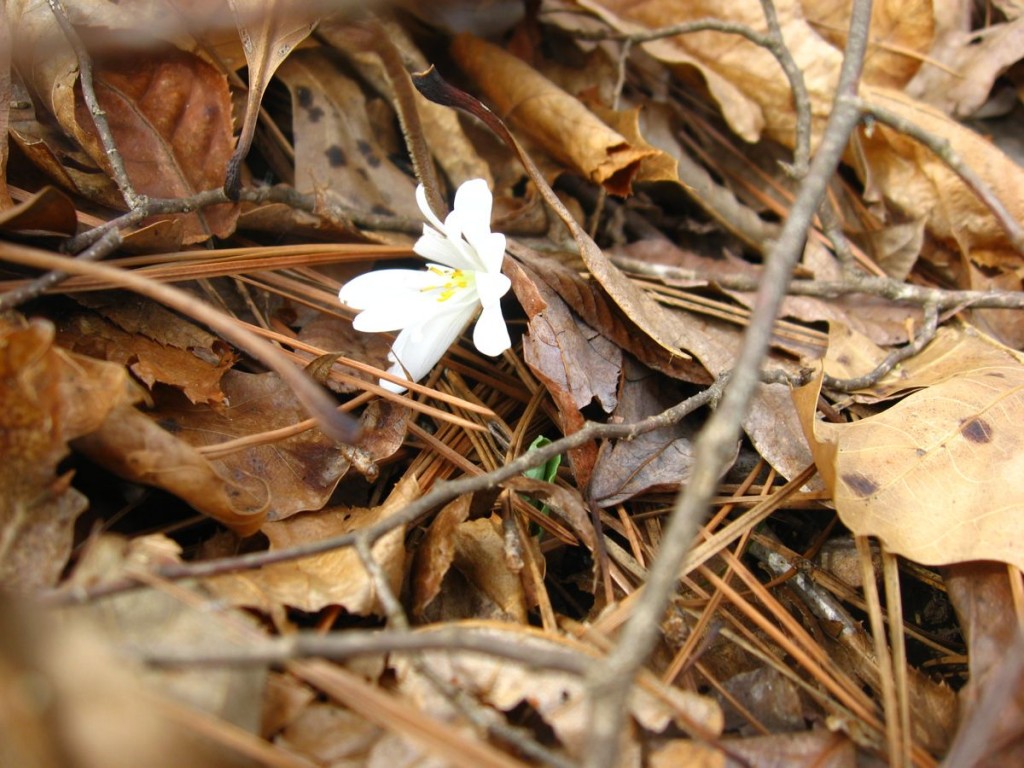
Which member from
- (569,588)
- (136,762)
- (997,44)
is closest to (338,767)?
(136,762)

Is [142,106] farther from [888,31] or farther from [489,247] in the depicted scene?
[888,31]

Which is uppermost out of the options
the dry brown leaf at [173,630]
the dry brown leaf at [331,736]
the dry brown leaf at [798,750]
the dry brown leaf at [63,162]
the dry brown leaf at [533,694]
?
the dry brown leaf at [63,162]

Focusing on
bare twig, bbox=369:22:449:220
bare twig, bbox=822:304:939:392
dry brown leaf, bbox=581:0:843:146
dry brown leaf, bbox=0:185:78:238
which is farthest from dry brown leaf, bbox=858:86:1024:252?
dry brown leaf, bbox=0:185:78:238

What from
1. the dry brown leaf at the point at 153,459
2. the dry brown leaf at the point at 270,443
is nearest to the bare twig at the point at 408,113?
the dry brown leaf at the point at 270,443

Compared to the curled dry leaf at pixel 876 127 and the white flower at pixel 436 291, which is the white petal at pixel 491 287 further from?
the curled dry leaf at pixel 876 127

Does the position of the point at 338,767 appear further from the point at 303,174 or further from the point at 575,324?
the point at 303,174

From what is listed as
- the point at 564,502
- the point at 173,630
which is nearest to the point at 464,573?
the point at 564,502

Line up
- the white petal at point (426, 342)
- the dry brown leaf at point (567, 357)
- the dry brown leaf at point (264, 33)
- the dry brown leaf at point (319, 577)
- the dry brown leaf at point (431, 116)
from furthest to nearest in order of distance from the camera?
1. the dry brown leaf at point (431, 116)
2. the dry brown leaf at point (264, 33)
3. the white petal at point (426, 342)
4. the dry brown leaf at point (567, 357)
5. the dry brown leaf at point (319, 577)

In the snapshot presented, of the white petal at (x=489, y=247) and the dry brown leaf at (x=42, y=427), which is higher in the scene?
the white petal at (x=489, y=247)
